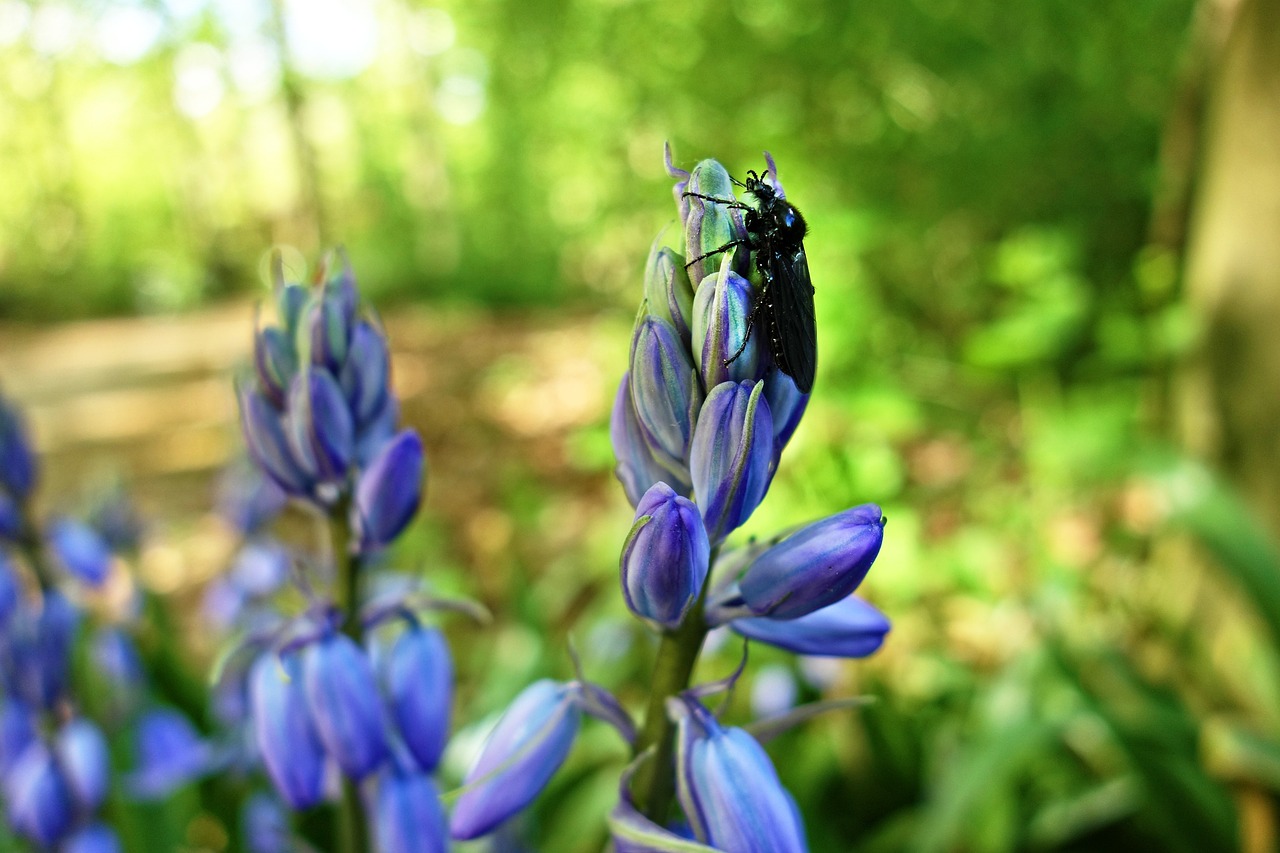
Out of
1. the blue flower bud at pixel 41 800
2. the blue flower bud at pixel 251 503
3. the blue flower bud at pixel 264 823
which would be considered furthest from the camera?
the blue flower bud at pixel 251 503

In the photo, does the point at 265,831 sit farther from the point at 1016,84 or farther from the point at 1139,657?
the point at 1016,84

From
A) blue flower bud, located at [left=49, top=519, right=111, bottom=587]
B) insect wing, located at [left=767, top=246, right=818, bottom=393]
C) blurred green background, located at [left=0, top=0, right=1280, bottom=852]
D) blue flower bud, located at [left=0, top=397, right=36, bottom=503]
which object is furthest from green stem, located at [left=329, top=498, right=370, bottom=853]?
blue flower bud, located at [left=49, top=519, right=111, bottom=587]

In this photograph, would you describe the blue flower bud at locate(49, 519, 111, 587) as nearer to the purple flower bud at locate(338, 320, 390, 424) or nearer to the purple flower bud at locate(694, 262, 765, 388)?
the purple flower bud at locate(338, 320, 390, 424)

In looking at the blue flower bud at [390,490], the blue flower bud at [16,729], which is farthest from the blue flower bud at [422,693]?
the blue flower bud at [16,729]

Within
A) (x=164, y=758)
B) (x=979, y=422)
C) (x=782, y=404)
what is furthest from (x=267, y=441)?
(x=979, y=422)

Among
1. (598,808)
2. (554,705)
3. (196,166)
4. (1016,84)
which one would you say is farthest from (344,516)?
(196,166)

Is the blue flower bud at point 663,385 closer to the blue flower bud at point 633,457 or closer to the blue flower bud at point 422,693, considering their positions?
the blue flower bud at point 633,457

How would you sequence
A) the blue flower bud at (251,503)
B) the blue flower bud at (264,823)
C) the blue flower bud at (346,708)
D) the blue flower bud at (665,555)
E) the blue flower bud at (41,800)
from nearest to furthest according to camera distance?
the blue flower bud at (665,555) < the blue flower bud at (346,708) < the blue flower bud at (41,800) < the blue flower bud at (264,823) < the blue flower bud at (251,503)
